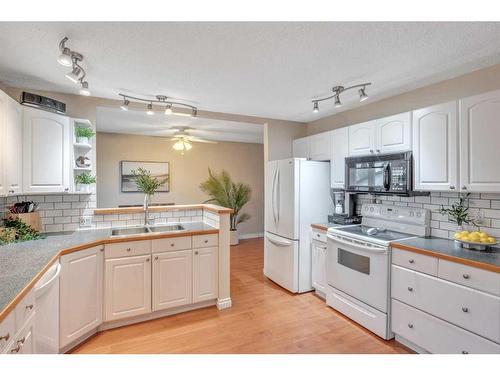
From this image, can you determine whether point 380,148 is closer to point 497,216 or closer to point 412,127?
point 412,127

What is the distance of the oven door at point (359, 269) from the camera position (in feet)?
7.35

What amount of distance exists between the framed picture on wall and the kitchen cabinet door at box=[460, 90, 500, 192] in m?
4.92

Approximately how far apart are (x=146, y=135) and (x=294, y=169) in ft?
11.8

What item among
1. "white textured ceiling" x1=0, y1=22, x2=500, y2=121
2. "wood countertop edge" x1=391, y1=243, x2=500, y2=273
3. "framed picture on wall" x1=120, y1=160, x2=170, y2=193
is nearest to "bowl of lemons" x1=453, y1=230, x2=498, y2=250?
"wood countertop edge" x1=391, y1=243, x2=500, y2=273

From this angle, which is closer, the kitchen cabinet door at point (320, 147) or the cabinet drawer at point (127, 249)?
the cabinet drawer at point (127, 249)

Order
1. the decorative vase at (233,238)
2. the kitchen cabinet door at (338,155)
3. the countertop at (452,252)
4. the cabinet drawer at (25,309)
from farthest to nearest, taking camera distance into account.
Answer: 1. the decorative vase at (233,238)
2. the kitchen cabinet door at (338,155)
3. the countertop at (452,252)
4. the cabinet drawer at (25,309)

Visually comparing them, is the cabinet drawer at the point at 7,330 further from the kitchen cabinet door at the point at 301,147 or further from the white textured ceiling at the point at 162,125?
the kitchen cabinet door at the point at 301,147

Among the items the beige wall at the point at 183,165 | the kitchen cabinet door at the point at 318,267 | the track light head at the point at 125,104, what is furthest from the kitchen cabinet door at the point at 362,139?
the beige wall at the point at 183,165

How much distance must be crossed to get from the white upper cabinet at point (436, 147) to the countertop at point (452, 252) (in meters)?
0.47

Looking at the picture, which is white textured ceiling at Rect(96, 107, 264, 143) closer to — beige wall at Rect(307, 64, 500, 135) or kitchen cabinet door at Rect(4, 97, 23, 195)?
A: kitchen cabinet door at Rect(4, 97, 23, 195)

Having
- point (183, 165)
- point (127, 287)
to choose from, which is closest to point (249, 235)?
point (183, 165)

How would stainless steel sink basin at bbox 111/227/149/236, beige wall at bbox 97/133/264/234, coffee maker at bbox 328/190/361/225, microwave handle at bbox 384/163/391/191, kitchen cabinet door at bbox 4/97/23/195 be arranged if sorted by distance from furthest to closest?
beige wall at bbox 97/133/264/234 < coffee maker at bbox 328/190/361/225 < stainless steel sink basin at bbox 111/227/149/236 < microwave handle at bbox 384/163/391/191 < kitchen cabinet door at bbox 4/97/23/195

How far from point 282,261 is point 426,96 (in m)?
2.41

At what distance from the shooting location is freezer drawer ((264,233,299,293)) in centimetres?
313
